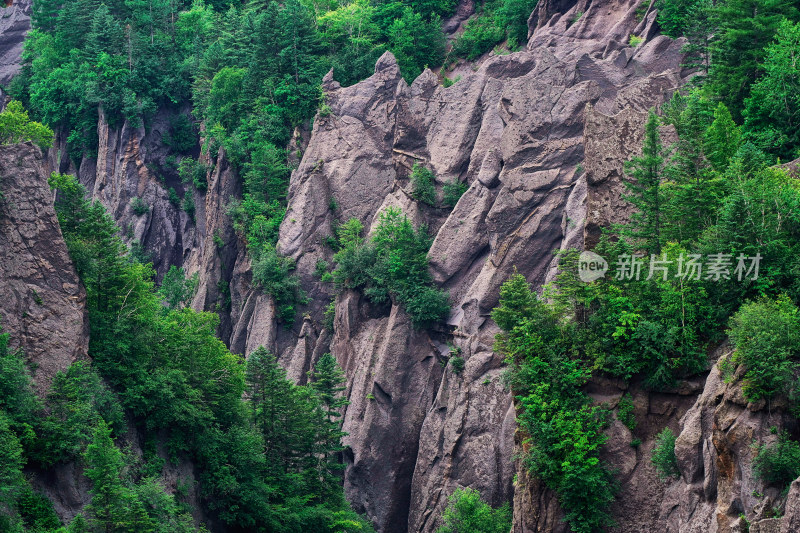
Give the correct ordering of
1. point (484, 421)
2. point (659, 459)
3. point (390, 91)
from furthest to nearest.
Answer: point (390, 91)
point (484, 421)
point (659, 459)

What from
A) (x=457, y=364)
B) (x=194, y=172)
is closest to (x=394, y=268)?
(x=457, y=364)

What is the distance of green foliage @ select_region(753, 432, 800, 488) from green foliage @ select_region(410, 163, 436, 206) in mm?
33757

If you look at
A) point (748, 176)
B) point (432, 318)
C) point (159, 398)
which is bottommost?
point (159, 398)

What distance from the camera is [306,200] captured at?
67250 millimetres

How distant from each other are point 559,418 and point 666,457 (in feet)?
15.8

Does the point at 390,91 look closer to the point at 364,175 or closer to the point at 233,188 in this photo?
the point at 364,175

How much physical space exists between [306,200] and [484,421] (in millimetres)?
21703

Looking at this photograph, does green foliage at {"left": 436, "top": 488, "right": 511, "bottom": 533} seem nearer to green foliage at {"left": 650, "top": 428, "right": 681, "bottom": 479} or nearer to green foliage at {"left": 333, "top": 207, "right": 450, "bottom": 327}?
green foliage at {"left": 650, "top": 428, "right": 681, "bottom": 479}

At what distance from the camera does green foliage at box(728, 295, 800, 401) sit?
3253 cm

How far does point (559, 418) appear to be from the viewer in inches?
1571

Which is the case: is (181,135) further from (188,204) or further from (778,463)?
(778,463)

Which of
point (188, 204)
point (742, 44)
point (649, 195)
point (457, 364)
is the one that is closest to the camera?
point (649, 195)

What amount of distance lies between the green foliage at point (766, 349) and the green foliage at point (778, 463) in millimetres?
1936

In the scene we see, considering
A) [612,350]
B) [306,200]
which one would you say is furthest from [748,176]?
[306,200]
